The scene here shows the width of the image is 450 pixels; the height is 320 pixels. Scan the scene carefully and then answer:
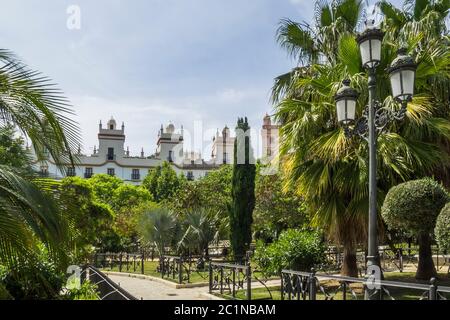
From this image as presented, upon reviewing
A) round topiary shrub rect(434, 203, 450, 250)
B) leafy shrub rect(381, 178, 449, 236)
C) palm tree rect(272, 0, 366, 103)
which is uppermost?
palm tree rect(272, 0, 366, 103)

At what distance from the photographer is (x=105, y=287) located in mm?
6414

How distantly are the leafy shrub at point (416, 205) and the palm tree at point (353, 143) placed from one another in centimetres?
96

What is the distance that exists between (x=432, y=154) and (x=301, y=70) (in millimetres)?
4244

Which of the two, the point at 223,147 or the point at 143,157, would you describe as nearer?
the point at 143,157

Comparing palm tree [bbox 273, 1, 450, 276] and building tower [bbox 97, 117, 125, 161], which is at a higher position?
building tower [bbox 97, 117, 125, 161]

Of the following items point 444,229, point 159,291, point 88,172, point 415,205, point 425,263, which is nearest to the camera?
point 444,229

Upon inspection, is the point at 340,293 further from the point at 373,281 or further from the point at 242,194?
the point at 242,194

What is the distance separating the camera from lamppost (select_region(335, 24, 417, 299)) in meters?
6.06

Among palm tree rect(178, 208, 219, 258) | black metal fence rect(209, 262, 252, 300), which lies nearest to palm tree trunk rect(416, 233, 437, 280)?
black metal fence rect(209, 262, 252, 300)

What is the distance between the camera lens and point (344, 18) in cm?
1148

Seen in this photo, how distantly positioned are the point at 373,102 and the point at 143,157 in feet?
202

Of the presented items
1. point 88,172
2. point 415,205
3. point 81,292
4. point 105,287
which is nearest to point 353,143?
point 415,205

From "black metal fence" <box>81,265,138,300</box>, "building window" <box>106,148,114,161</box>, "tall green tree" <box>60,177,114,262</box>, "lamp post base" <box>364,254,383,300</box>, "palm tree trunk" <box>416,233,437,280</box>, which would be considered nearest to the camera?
"black metal fence" <box>81,265,138,300</box>

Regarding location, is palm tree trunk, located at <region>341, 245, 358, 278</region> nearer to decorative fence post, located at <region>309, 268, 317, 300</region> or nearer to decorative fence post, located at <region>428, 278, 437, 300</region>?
decorative fence post, located at <region>309, 268, 317, 300</region>
